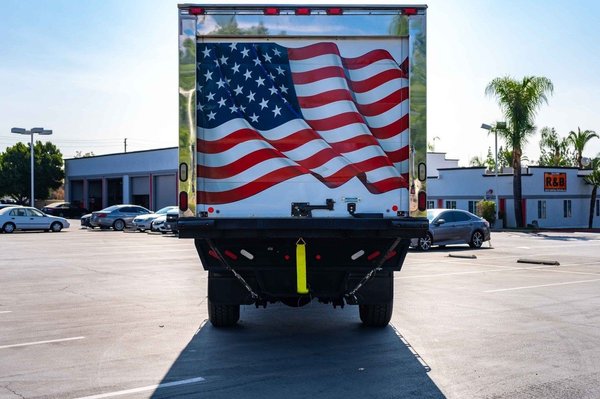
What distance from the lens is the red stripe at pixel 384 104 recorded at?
791 centimetres

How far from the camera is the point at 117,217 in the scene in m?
41.6

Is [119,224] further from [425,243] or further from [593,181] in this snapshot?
[593,181]

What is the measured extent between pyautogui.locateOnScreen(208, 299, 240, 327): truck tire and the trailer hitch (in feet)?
6.66

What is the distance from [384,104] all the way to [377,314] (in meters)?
2.83

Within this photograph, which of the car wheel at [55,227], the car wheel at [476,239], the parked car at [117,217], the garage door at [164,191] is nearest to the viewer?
the car wheel at [476,239]

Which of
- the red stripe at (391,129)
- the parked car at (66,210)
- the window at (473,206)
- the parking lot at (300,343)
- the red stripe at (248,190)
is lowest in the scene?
the parking lot at (300,343)

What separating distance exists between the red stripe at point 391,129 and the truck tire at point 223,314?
9.87ft

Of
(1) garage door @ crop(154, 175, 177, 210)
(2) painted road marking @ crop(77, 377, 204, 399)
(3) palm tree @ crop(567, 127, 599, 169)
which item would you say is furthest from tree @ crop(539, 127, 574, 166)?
(2) painted road marking @ crop(77, 377, 204, 399)

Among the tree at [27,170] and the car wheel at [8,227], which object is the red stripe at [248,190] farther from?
the tree at [27,170]

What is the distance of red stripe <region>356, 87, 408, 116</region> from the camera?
7.91 meters

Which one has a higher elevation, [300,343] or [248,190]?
[248,190]

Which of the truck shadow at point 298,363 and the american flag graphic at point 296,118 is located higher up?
the american flag graphic at point 296,118

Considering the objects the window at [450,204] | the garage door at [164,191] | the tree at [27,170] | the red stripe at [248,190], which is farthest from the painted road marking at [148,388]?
the tree at [27,170]

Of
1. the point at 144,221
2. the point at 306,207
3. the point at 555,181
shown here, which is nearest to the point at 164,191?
the point at 144,221
